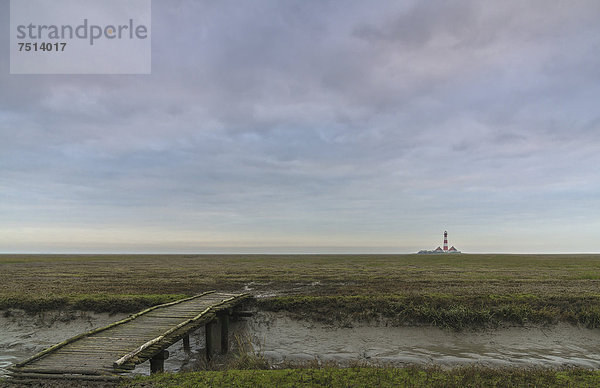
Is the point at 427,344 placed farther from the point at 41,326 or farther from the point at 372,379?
the point at 41,326

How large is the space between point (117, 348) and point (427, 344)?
47.6ft

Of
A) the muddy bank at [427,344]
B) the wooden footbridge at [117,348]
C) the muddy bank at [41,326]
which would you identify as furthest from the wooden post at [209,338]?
the muddy bank at [41,326]

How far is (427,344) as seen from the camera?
749 inches

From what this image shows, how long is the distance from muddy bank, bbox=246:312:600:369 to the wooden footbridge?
4.09 meters

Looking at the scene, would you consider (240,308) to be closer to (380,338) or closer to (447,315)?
(380,338)

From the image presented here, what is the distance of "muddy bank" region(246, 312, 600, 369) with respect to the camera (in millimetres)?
16516

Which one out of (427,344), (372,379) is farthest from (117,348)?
(427,344)

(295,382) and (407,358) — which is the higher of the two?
(295,382)

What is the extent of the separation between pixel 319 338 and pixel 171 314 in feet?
25.9

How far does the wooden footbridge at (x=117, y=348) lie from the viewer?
10.3 metres

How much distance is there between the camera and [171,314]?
16.8 metres

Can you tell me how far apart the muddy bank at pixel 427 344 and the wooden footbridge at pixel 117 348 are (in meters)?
4.09

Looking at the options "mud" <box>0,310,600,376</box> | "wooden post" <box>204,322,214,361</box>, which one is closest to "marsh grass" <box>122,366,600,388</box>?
"mud" <box>0,310,600,376</box>

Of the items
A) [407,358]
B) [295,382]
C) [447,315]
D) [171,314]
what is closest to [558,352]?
[447,315]
